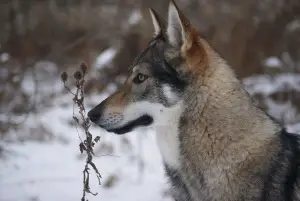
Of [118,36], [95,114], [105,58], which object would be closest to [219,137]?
[95,114]

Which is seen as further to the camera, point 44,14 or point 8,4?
point 44,14

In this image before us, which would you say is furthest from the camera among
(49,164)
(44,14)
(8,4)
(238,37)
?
(44,14)

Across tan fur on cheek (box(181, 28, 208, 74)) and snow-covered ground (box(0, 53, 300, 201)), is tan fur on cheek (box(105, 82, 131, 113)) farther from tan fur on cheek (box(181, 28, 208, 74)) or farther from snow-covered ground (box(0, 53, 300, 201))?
snow-covered ground (box(0, 53, 300, 201))

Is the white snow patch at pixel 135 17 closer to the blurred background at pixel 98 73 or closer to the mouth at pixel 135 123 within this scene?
the blurred background at pixel 98 73

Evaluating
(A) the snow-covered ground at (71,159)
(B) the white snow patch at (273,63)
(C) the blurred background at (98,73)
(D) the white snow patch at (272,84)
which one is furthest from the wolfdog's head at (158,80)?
(B) the white snow patch at (273,63)

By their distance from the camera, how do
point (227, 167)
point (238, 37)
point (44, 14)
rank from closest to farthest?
point (227, 167) < point (238, 37) < point (44, 14)

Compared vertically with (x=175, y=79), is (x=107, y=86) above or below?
above

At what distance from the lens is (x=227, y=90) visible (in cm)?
307

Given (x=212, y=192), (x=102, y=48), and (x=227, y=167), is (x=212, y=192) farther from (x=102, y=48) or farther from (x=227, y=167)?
(x=102, y=48)

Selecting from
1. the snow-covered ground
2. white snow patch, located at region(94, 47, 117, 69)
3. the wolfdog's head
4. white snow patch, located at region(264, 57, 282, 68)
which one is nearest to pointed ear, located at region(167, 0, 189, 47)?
the wolfdog's head

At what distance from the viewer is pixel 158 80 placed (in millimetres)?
3090

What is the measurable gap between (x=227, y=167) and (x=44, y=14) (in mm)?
8450

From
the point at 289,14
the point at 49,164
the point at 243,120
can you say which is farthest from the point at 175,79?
the point at 289,14

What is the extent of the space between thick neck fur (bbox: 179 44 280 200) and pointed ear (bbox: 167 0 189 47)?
0.24 meters
